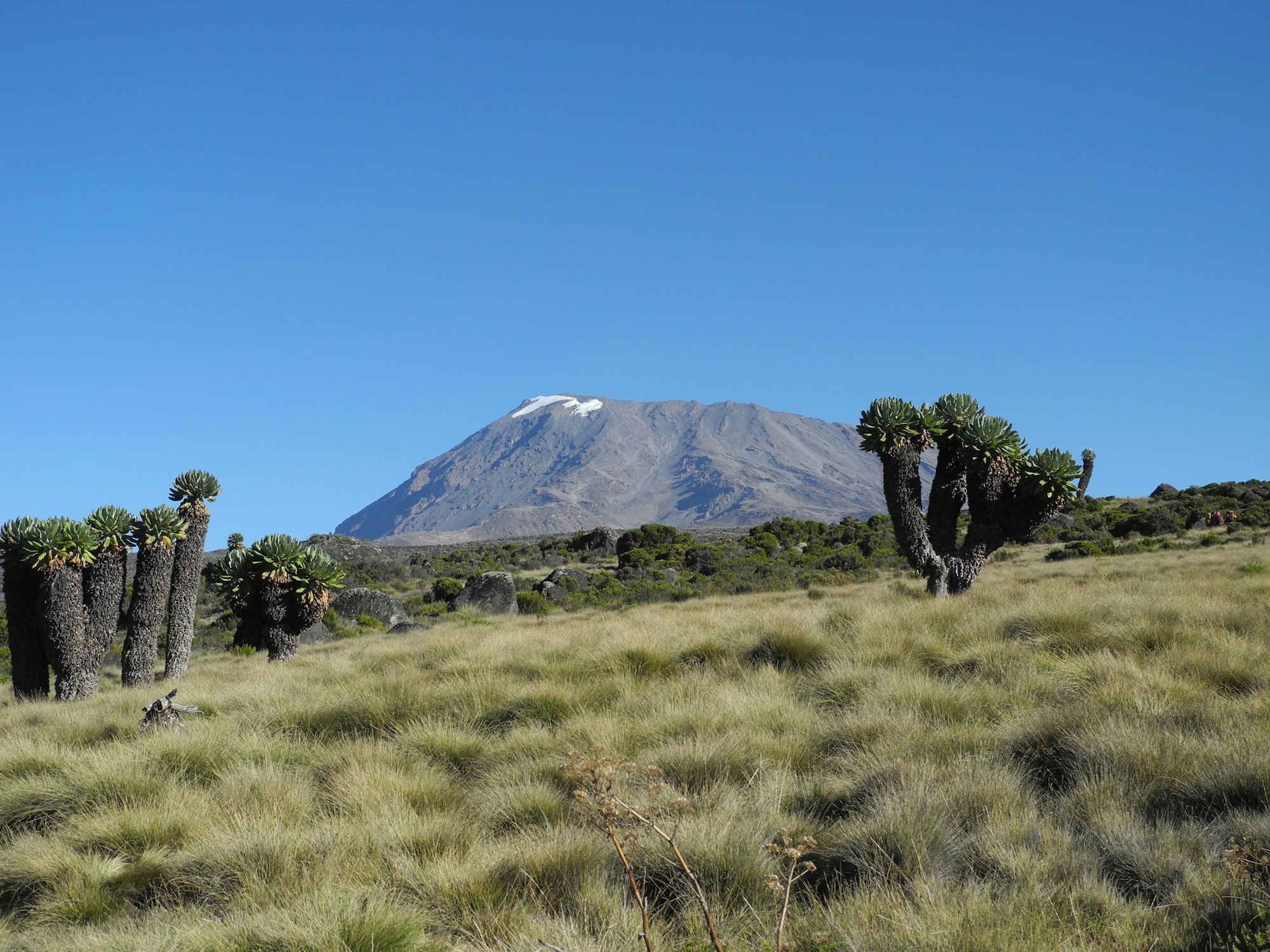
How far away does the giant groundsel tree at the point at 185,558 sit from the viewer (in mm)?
17234

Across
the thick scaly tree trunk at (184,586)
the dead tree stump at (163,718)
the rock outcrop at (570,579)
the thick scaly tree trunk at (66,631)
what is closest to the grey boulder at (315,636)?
the thick scaly tree trunk at (184,586)

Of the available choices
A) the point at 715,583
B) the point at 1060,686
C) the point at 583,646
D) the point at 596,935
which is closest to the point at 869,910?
the point at 596,935

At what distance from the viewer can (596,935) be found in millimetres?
3762

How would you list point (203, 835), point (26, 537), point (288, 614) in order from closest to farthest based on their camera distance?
point (203, 835) → point (26, 537) → point (288, 614)

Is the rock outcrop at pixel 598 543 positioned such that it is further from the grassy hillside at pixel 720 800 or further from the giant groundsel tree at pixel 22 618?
the grassy hillside at pixel 720 800

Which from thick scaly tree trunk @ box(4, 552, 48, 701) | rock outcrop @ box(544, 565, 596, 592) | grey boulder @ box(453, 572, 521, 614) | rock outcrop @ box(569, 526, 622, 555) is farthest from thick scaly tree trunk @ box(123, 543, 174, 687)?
rock outcrop @ box(569, 526, 622, 555)

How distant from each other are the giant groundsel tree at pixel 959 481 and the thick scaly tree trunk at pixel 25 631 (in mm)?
15673

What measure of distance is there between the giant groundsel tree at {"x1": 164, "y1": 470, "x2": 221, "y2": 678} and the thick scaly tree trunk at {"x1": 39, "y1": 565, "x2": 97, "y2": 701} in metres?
2.00

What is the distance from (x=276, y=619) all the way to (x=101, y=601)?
325cm

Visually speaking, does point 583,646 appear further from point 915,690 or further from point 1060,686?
point 1060,686

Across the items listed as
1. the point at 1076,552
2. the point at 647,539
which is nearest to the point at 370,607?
the point at 647,539

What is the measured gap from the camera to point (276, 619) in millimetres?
17906

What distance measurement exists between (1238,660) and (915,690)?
9.39 feet

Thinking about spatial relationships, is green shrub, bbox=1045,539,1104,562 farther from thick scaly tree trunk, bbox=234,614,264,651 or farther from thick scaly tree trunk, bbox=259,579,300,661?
thick scaly tree trunk, bbox=234,614,264,651
